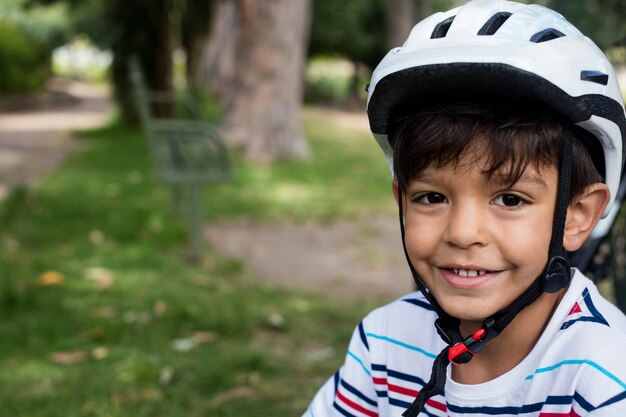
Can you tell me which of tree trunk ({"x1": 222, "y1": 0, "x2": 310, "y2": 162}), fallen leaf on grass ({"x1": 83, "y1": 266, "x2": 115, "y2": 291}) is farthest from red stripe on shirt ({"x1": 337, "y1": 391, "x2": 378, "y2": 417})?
tree trunk ({"x1": 222, "y1": 0, "x2": 310, "y2": 162})

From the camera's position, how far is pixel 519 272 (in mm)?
1620

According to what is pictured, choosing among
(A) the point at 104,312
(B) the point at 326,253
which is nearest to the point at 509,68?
(A) the point at 104,312

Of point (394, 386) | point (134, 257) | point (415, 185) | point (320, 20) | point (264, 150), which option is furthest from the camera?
point (320, 20)

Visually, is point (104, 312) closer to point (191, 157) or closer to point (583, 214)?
point (191, 157)

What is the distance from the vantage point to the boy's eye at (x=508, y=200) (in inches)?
62.2

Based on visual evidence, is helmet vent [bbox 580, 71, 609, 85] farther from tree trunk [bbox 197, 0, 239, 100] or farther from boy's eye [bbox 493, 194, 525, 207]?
tree trunk [bbox 197, 0, 239, 100]

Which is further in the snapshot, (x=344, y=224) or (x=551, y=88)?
(x=344, y=224)

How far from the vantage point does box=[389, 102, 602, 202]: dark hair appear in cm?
155

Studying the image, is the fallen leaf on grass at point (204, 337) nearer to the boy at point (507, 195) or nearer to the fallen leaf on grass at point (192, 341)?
the fallen leaf on grass at point (192, 341)

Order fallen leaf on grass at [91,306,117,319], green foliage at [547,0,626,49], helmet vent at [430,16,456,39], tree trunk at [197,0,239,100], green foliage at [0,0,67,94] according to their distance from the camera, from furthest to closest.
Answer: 1. tree trunk at [197,0,239,100]
2. green foliage at [0,0,67,94]
3. fallen leaf on grass at [91,306,117,319]
4. green foliage at [547,0,626,49]
5. helmet vent at [430,16,456,39]

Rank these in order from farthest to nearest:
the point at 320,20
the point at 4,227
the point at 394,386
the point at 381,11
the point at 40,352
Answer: the point at 381,11
the point at 320,20
the point at 4,227
the point at 40,352
the point at 394,386

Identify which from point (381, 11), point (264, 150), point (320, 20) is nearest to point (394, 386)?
point (264, 150)

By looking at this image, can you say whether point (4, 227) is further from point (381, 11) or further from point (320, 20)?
point (381, 11)

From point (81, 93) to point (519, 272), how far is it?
25422 mm
